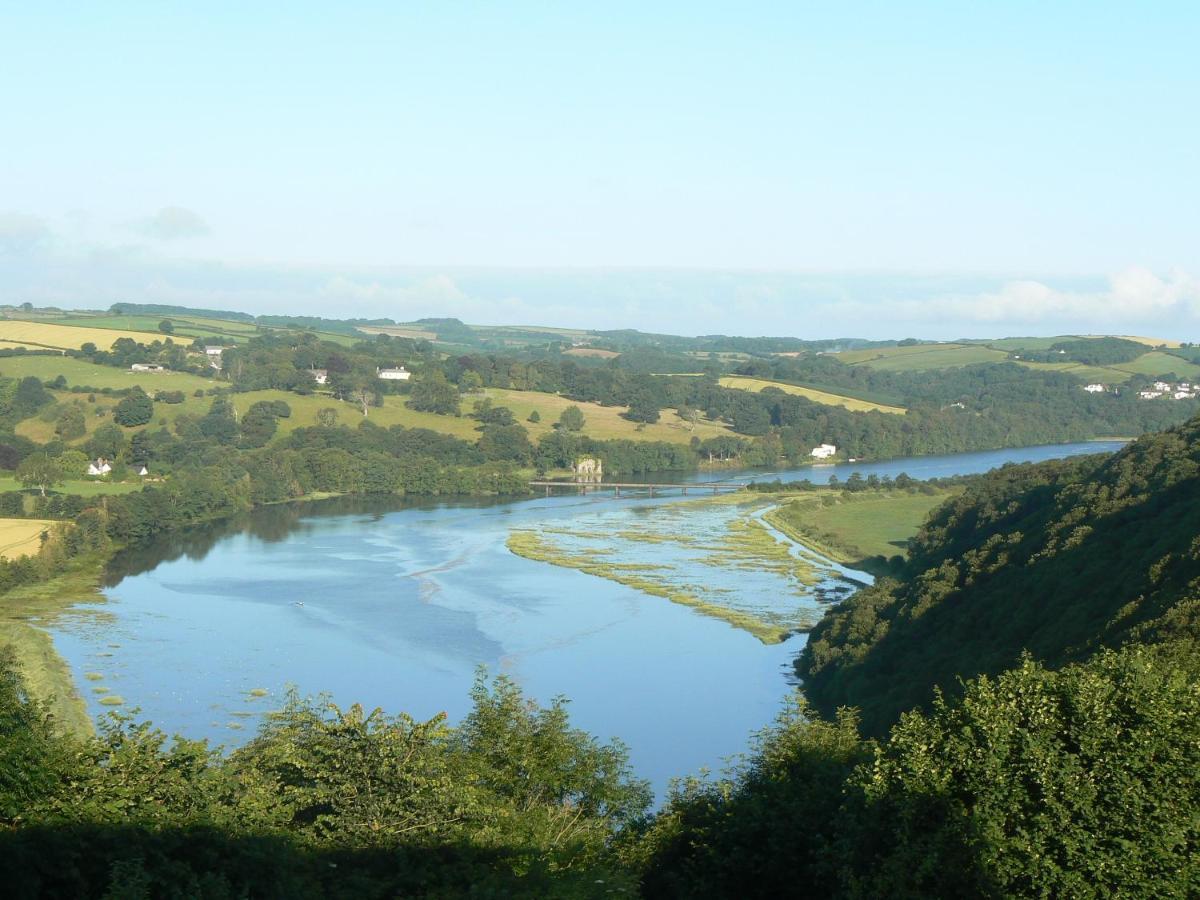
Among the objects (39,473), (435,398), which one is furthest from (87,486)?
(435,398)

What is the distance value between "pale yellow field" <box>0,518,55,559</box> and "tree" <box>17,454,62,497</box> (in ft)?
27.4

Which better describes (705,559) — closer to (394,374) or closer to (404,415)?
(404,415)

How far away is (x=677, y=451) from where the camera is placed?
98062 millimetres

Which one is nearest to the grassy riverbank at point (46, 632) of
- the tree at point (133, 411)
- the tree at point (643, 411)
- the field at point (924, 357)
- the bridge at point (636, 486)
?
the tree at point (133, 411)

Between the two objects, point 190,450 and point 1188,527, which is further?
point 190,450

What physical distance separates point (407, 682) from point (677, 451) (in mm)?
64916

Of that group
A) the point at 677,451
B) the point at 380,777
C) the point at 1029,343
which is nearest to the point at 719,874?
the point at 380,777

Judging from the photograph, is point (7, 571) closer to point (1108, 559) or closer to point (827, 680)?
point (827, 680)

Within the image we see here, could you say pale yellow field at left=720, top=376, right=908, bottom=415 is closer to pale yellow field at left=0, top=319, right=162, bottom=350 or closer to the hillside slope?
pale yellow field at left=0, top=319, right=162, bottom=350

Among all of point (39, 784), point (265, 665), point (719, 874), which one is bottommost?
point (265, 665)

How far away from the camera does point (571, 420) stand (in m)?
99.4

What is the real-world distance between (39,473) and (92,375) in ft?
96.2

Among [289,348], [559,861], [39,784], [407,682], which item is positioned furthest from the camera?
[289,348]

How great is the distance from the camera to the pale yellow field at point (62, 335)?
4259 inches
